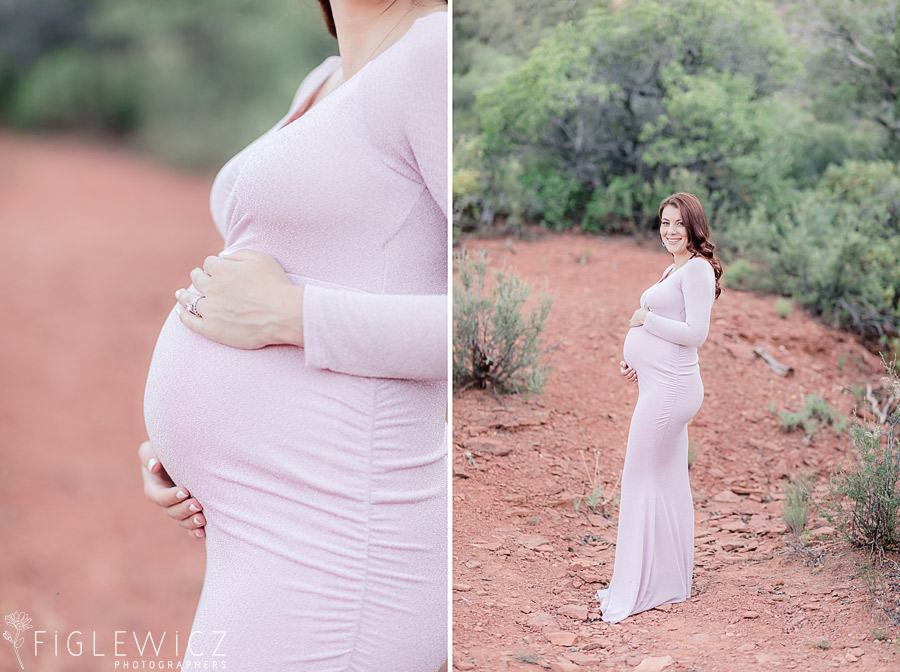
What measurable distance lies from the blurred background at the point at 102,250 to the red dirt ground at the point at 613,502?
235 cm

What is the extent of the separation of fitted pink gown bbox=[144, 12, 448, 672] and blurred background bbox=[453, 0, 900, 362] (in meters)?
1.80

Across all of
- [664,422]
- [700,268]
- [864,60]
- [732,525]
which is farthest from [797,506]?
[864,60]

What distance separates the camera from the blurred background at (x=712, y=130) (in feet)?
9.40

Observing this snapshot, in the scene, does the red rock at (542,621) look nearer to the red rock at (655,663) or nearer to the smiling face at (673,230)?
the red rock at (655,663)

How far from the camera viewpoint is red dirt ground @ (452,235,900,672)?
160 cm

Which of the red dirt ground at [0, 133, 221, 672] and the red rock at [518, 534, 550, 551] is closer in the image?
the red rock at [518, 534, 550, 551]

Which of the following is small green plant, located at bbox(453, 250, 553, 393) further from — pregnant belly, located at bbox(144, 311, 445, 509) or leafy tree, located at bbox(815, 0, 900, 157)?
leafy tree, located at bbox(815, 0, 900, 157)

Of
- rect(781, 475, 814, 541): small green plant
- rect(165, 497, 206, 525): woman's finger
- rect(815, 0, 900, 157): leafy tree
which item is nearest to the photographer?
rect(165, 497, 206, 525): woman's finger

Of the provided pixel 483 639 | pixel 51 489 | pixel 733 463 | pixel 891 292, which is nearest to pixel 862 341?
pixel 891 292

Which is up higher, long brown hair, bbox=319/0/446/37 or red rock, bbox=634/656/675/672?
long brown hair, bbox=319/0/446/37

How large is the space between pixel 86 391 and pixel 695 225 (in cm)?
511

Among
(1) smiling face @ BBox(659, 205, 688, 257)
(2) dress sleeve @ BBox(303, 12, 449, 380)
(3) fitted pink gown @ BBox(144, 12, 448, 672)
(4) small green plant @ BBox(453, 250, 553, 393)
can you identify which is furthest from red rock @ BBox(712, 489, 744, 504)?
(2) dress sleeve @ BBox(303, 12, 449, 380)

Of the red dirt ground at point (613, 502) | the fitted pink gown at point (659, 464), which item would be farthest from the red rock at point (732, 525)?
the fitted pink gown at point (659, 464)

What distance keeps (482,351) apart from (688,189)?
1085 millimetres
